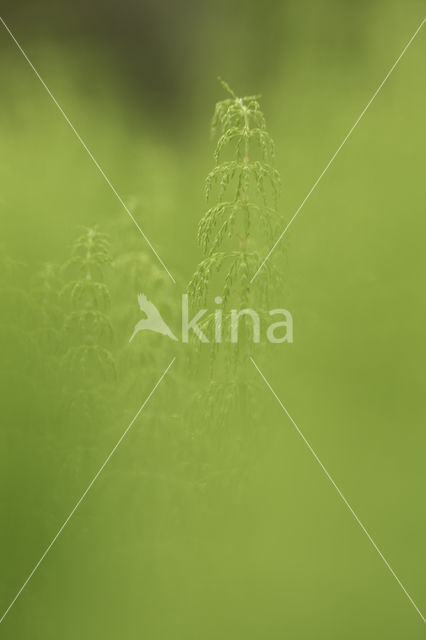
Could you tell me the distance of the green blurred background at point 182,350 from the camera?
41.6 inches

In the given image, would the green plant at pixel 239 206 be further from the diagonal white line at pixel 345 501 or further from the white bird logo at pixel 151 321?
the diagonal white line at pixel 345 501

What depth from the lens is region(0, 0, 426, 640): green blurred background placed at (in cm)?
106

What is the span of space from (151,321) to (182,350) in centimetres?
9

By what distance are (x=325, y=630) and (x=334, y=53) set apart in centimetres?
117

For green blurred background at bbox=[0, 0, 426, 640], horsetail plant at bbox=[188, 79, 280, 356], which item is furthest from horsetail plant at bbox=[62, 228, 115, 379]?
horsetail plant at bbox=[188, 79, 280, 356]

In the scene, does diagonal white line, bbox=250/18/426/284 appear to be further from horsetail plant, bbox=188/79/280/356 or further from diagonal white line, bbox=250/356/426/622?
diagonal white line, bbox=250/356/426/622

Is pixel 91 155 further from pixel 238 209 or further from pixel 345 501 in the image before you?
pixel 345 501

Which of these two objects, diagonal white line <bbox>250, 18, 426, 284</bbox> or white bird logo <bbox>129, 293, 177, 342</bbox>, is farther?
white bird logo <bbox>129, 293, 177, 342</bbox>

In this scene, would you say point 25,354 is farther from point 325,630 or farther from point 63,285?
point 325,630

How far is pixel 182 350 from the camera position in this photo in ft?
3.75

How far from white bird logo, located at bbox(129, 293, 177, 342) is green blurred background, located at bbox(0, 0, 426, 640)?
0.03 m

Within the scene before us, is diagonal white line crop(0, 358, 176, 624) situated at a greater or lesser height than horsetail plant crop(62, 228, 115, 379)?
lesser

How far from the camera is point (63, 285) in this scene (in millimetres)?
1189

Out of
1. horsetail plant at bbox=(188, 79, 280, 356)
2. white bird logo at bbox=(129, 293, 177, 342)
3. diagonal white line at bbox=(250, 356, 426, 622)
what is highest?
horsetail plant at bbox=(188, 79, 280, 356)
